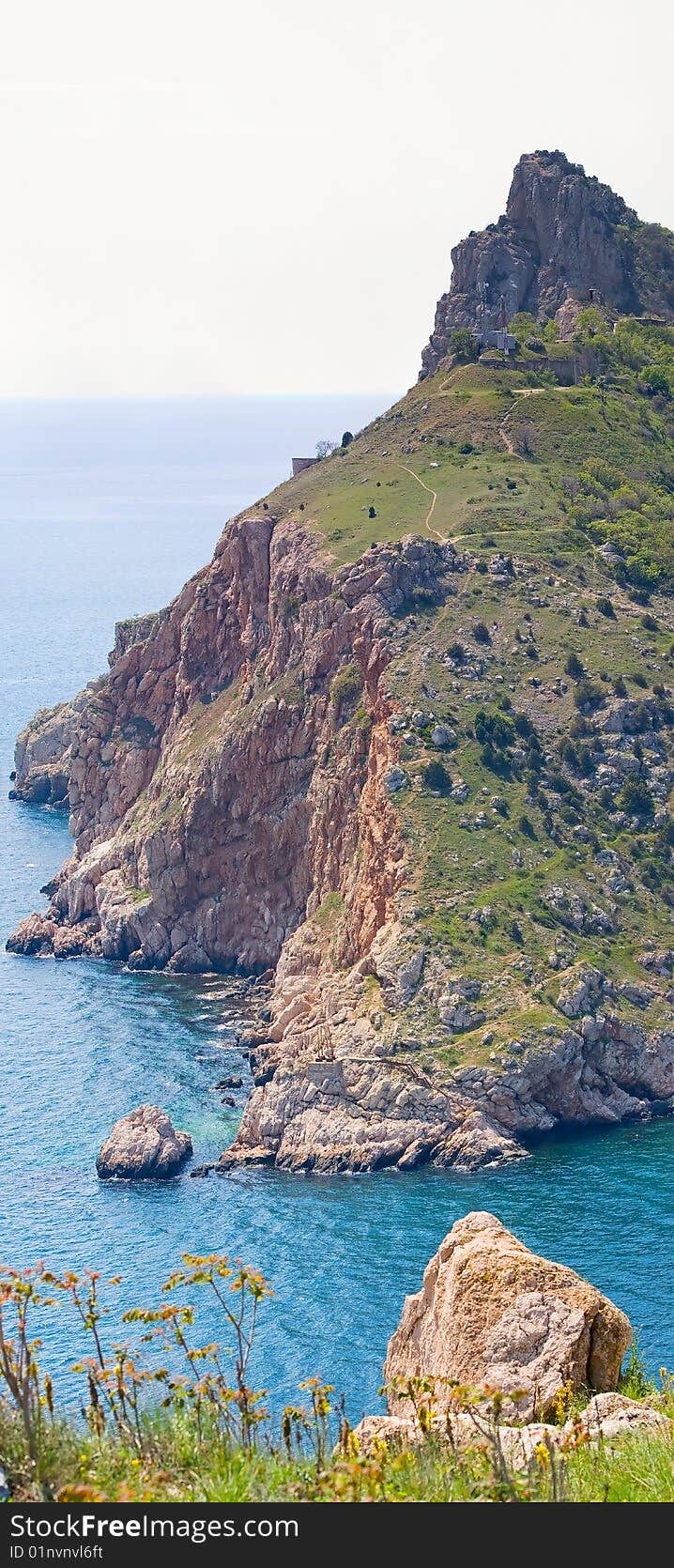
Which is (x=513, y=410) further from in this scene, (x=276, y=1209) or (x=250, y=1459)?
(x=250, y=1459)

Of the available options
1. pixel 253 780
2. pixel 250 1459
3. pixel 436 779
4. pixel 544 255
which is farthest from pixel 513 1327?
pixel 544 255

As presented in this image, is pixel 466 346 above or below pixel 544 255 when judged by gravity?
below

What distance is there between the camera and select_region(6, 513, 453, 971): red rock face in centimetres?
12075

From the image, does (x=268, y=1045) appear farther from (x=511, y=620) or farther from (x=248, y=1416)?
(x=248, y=1416)

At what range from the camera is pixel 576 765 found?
385 feet

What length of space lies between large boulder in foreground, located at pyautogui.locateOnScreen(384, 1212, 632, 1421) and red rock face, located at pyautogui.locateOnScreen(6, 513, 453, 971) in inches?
2755

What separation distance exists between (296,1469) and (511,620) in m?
98.9

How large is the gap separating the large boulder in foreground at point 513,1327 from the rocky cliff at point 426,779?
54.7m

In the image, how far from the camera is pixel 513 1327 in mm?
37031

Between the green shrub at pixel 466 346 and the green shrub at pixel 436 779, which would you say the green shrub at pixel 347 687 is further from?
the green shrub at pixel 466 346

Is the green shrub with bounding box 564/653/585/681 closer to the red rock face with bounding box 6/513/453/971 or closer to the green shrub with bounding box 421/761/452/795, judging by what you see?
the red rock face with bounding box 6/513/453/971

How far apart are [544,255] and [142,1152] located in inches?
3892
